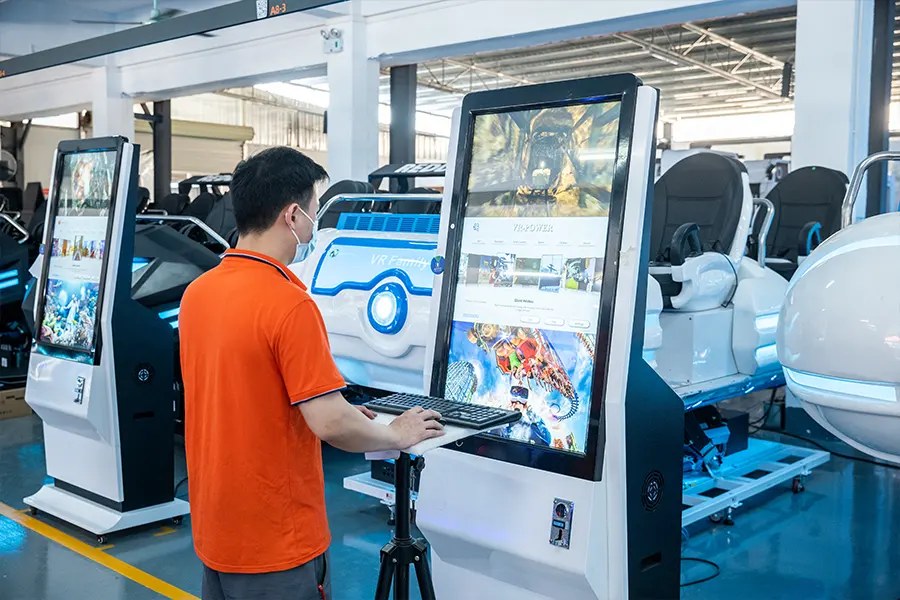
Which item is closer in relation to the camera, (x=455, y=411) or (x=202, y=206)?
(x=455, y=411)

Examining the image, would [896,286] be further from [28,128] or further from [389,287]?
[28,128]

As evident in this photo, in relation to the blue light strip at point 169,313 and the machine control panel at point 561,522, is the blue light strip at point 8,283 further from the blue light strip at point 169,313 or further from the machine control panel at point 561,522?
the machine control panel at point 561,522

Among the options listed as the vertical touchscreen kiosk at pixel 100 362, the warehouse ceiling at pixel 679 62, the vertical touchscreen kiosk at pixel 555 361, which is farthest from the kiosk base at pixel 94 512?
the warehouse ceiling at pixel 679 62

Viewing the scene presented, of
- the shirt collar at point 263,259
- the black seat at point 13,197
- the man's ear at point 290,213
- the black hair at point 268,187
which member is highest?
the black seat at point 13,197

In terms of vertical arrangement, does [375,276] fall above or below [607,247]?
below

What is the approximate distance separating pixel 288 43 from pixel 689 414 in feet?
27.9

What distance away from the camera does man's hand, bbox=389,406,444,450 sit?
1.80 metres

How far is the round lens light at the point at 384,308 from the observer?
12.6 ft

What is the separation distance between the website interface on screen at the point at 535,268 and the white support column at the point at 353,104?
825 cm

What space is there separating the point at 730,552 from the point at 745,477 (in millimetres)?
806

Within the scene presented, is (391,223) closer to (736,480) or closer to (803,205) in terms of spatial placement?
(736,480)

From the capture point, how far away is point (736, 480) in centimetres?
420

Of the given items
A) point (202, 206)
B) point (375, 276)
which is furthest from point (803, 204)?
point (202, 206)

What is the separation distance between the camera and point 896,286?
6.88 ft
